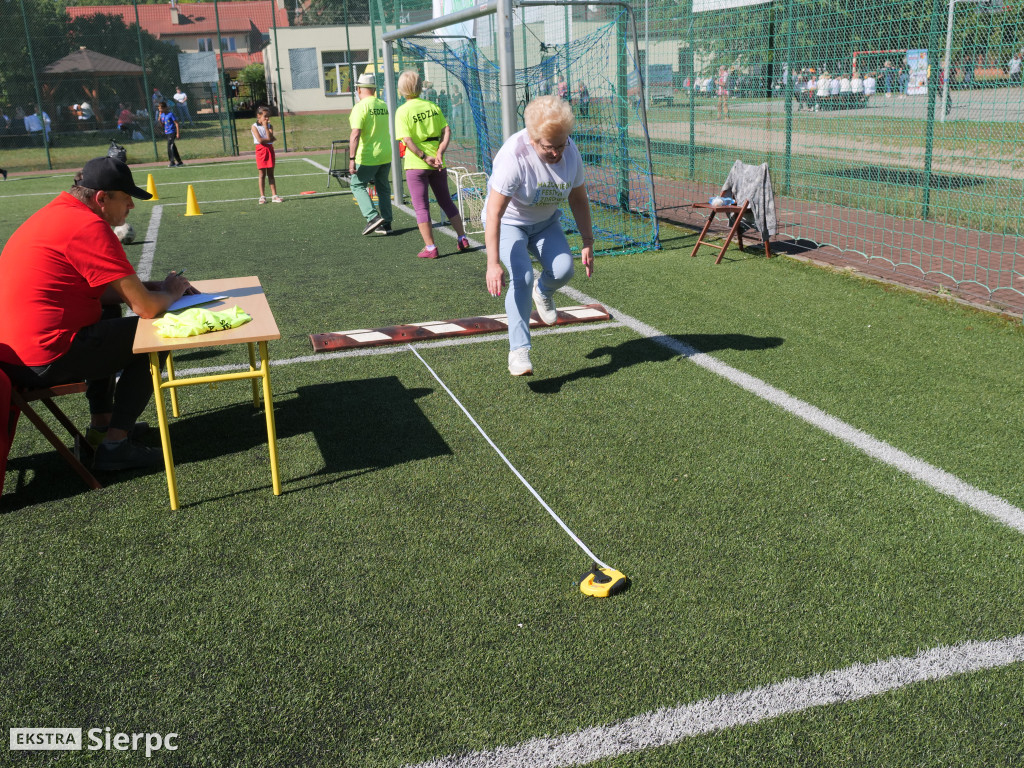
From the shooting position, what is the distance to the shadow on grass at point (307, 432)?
431cm

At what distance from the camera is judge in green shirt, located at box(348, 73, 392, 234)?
36.8ft

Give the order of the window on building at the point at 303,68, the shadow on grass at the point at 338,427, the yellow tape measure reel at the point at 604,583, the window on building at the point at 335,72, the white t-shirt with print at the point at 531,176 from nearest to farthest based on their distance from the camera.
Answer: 1. the yellow tape measure reel at the point at 604,583
2. the shadow on grass at the point at 338,427
3. the white t-shirt with print at the point at 531,176
4. the window on building at the point at 303,68
5. the window on building at the point at 335,72

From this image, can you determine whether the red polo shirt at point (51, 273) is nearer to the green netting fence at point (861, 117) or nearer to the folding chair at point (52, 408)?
the folding chair at point (52, 408)

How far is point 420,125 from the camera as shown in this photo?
9.80 meters

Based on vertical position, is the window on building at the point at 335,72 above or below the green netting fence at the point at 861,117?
above

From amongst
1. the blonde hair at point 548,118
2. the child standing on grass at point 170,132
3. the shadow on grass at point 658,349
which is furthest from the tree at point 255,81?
the blonde hair at point 548,118

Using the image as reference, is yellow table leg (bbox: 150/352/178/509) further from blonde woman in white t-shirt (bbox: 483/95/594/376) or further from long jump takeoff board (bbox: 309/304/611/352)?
long jump takeoff board (bbox: 309/304/611/352)

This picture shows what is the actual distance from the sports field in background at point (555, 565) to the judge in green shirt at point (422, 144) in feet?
13.6

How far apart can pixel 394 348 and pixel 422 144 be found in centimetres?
432

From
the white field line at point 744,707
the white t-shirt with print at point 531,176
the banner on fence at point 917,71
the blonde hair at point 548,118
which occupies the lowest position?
the white field line at point 744,707

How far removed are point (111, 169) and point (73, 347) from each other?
89cm

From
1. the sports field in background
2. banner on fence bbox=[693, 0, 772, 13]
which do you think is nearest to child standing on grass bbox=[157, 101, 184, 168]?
banner on fence bbox=[693, 0, 772, 13]

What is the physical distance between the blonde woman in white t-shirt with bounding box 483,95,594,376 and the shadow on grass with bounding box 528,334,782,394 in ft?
1.62

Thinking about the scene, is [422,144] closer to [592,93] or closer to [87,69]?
[592,93]
